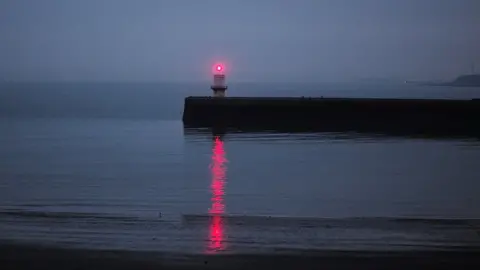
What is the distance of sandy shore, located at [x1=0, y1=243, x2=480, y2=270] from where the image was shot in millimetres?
6609

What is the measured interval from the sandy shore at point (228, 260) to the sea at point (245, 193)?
1.21ft

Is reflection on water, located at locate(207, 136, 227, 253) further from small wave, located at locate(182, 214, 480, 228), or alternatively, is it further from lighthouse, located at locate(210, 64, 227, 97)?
lighthouse, located at locate(210, 64, 227, 97)

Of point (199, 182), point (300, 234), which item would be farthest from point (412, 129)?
point (300, 234)

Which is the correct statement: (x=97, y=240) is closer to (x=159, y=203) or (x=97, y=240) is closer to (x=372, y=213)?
(x=159, y=203)

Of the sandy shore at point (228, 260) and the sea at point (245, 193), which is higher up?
the sandy shore at point (228, 260)

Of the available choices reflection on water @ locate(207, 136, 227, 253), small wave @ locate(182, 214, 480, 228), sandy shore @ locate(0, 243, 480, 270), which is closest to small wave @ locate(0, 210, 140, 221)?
small wave @ locate(182, 214, 480, 228)

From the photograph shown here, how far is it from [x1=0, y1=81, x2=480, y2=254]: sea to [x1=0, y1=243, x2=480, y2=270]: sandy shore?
1.21 feet

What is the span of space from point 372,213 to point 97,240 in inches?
201

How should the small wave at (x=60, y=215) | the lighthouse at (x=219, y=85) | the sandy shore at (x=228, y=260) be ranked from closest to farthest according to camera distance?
the sandy shore at (x=228, y=260), the small wave at (x=60, y=215), the lighthouse at (x=219, y=85)

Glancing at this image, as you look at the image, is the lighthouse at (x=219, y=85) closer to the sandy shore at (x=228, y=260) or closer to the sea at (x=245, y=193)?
the sea at (x=245, y=193)

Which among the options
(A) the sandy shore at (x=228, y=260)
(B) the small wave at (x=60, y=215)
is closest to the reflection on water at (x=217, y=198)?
(A) the sandy shore at (x=228, y=260)

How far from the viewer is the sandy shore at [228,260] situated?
21.7 feet

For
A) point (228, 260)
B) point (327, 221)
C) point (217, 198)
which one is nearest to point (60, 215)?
point (217, 198)

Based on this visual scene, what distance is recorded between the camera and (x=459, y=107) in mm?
28641
